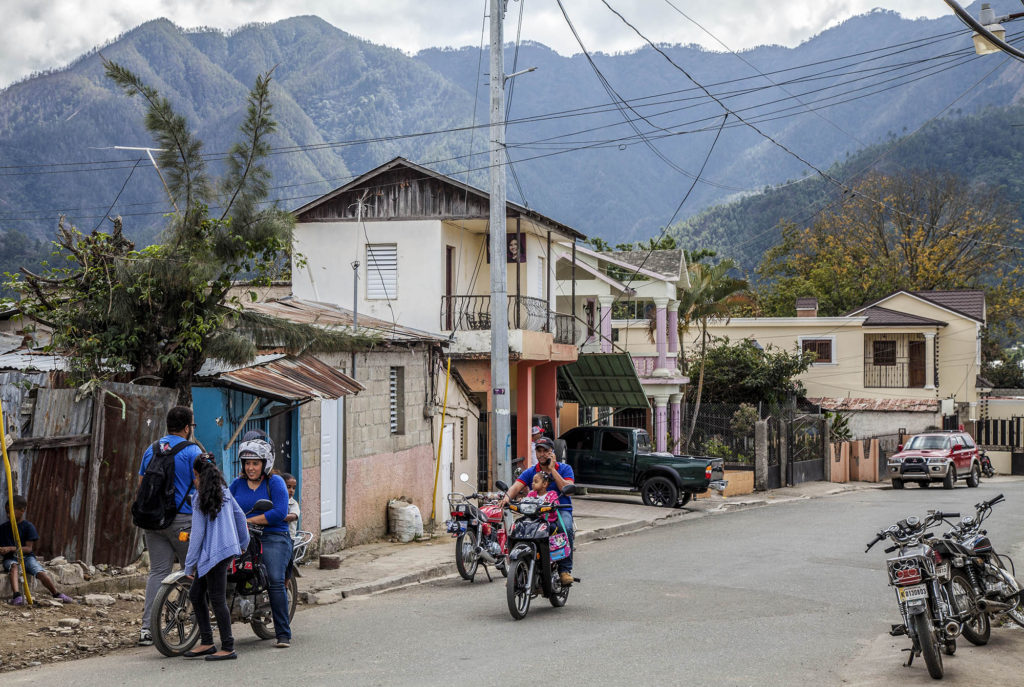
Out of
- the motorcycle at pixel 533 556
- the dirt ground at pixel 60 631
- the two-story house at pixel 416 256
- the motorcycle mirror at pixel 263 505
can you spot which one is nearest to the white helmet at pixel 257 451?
the motorcycle mirror at pixel 263 505

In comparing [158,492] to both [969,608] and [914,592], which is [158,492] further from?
[969,608]

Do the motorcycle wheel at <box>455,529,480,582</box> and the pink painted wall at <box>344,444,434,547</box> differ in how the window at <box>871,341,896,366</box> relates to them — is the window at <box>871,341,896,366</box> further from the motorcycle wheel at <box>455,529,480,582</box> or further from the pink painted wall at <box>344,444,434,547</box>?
the motorcycle wheel at <box>455,529,480,582</box>

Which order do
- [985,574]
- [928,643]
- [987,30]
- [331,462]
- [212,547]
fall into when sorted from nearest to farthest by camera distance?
[928,643]
[212,547]
[985,574]
[987,30]
[331,462]

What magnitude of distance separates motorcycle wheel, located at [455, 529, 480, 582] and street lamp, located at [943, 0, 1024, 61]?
8.12 meters

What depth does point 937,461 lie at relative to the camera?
34.1 m

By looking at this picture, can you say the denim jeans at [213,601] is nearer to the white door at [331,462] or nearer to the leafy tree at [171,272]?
the leafy tree at [171,272]

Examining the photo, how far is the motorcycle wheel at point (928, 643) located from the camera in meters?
7.96

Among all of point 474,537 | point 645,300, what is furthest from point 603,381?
point 474,537

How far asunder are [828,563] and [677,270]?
2116cm

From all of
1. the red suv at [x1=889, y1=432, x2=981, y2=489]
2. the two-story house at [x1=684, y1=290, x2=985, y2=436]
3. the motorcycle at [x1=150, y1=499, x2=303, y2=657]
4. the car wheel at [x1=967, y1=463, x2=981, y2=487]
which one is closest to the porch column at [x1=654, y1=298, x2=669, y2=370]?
the red suv at [x1=889, y1=432, x2=981, y2=489]

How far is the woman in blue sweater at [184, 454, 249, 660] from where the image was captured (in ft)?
28.2

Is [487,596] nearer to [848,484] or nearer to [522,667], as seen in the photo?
[522,667]

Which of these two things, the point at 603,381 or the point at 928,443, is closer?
the point at 603,381

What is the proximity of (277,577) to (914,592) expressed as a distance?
505cm
